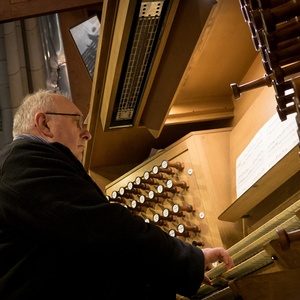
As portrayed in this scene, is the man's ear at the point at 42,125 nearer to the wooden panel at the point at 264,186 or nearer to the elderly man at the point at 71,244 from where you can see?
the elderly man at the point at 71,244

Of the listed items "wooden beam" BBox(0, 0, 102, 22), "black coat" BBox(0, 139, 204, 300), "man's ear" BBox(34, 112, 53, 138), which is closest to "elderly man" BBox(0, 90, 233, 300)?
"black coat" BBox(0, 139, 204, 300)

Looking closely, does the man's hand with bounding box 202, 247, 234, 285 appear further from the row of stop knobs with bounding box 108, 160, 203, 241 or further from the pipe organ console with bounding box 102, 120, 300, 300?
the row of stop knobs with bounding box 108, 160, 203, 241

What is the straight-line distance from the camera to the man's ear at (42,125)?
8.37 feet

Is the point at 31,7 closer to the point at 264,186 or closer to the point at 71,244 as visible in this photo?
the point at 264,186

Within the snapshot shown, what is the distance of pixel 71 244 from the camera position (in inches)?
77.8

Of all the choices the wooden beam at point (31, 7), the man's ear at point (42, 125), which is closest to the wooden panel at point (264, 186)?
the man's ear at point (42, 125)

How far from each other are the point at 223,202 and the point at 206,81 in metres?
0.72

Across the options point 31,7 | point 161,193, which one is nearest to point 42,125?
point 161,193

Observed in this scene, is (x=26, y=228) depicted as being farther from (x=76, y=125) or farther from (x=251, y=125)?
(x=251, y=125)

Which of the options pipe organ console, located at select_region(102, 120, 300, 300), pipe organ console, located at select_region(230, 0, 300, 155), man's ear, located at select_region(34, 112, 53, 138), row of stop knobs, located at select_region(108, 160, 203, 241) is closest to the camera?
pipe organ console, located at select_region(230, 0, 300, 155)

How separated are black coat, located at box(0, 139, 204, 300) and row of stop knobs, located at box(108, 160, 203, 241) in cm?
95

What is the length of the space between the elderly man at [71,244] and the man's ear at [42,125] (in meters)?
0.42

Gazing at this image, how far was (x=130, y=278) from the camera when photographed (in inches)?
82.6

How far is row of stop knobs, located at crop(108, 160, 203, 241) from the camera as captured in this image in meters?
3.17
